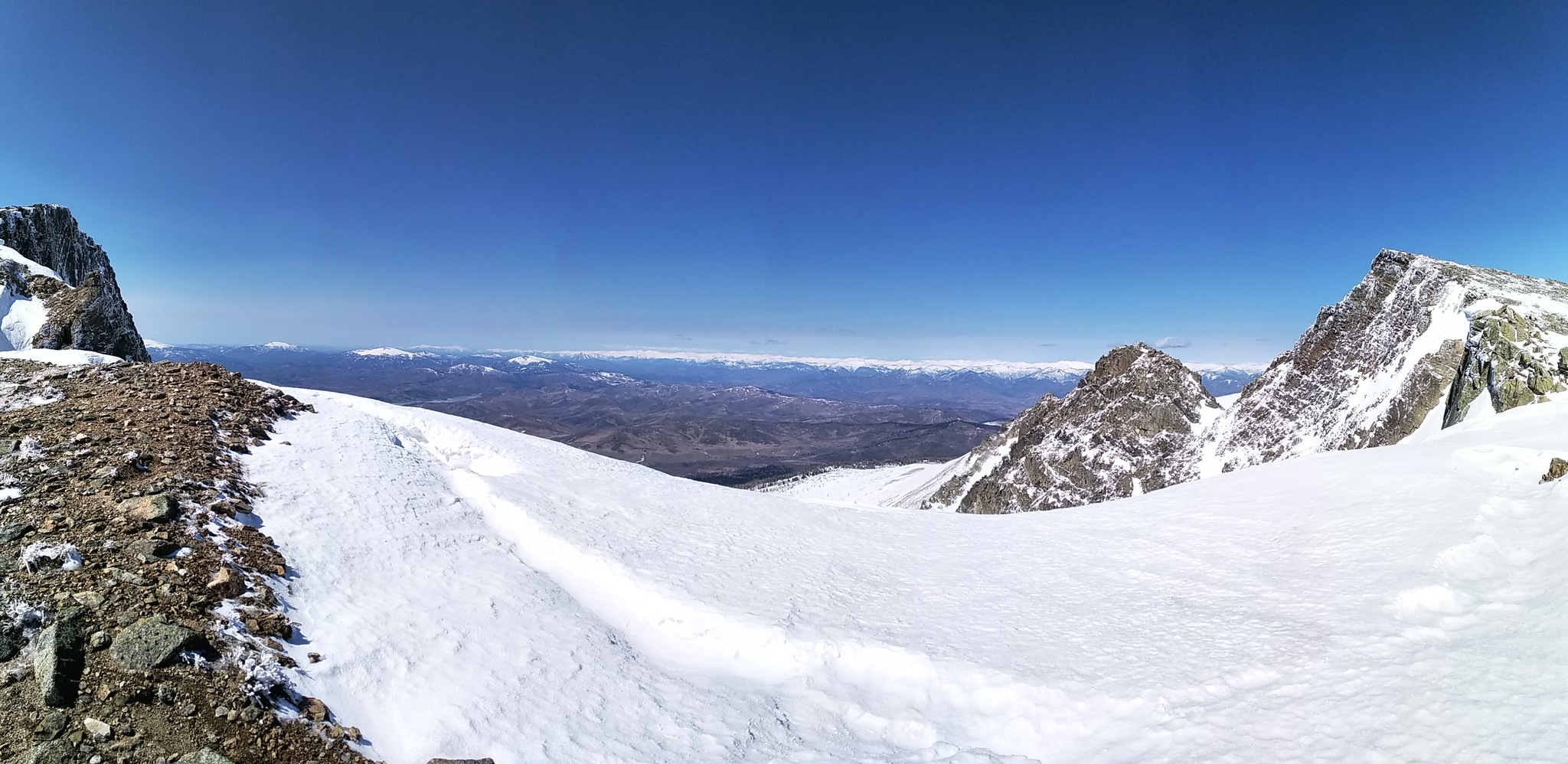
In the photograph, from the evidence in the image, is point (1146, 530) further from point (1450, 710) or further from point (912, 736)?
point (912, 736)

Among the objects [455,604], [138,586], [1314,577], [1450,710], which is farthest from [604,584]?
[1314,577]

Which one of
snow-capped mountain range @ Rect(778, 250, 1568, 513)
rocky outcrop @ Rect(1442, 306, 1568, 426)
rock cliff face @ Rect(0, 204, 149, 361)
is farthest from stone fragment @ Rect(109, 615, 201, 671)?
rocky outcrop @ Rect(1442, 306, 1568, 426)

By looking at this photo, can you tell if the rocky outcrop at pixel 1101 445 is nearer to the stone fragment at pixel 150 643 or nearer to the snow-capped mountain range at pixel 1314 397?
the snow-capped mountain range at pixel 1314 397

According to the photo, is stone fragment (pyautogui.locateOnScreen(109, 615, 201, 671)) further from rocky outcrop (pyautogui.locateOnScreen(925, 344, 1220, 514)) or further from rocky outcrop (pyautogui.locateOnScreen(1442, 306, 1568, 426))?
rocky outcrop (pyautogui.locateOnScreen(925, 344, 1220, 514))

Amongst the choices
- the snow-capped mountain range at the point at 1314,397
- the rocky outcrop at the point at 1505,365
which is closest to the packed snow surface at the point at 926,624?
the rocky outcrop at the point at 1505,365

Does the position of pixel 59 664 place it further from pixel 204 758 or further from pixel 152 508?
pixel 152 508
